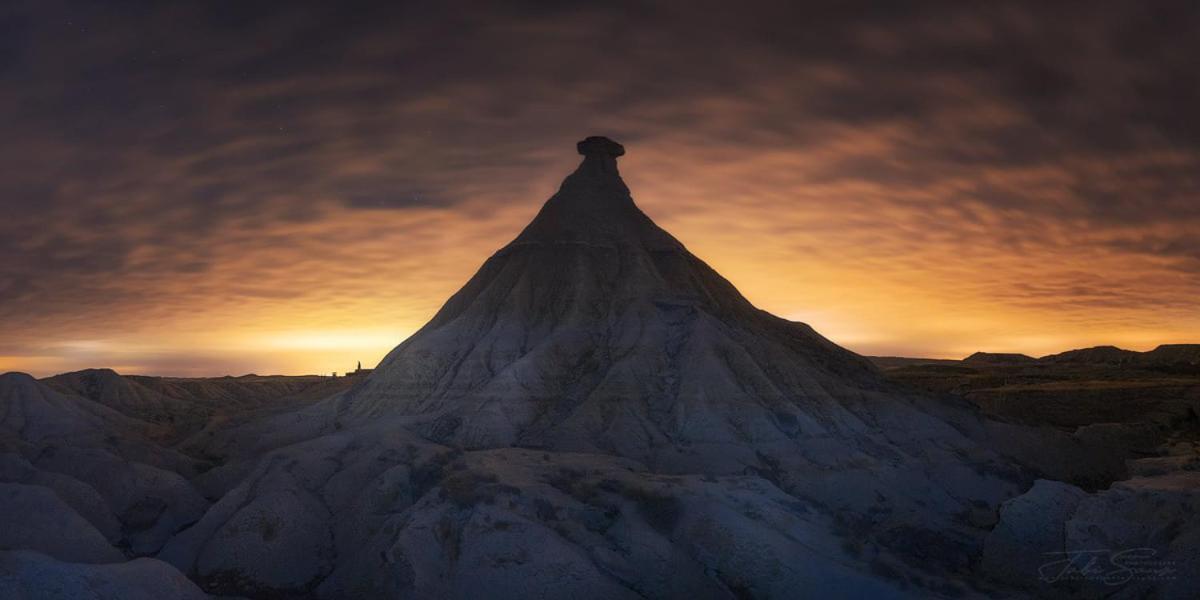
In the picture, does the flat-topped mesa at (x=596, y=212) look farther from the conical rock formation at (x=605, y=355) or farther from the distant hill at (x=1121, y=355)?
the distant hill at (x=1121, y=355)

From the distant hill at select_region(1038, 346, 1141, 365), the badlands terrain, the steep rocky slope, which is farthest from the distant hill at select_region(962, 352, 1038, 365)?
the steep rocky slope

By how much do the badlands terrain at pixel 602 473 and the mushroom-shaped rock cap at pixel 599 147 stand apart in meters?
0.26

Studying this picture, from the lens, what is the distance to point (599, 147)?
69.6 m

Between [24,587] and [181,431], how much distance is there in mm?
54451

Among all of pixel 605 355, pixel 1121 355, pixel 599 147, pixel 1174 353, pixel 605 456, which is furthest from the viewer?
pixel 1121 355

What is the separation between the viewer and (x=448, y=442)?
Result: 45.6 meters

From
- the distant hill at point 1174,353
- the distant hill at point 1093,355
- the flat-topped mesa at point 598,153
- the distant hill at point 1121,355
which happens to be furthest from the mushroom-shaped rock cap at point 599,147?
the distant hill at point 1093,355

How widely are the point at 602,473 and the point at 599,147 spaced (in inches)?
1636

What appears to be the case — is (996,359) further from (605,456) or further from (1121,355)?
(605,456)

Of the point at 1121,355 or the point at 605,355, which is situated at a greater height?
the point at 1121,355

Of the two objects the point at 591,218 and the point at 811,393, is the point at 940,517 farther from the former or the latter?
the point at 591,218

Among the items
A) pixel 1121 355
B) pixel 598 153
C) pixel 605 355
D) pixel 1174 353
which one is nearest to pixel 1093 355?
pixel 1121 355

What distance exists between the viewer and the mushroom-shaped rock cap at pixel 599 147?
69438mm

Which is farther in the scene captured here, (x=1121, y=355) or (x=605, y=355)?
(x=1121, y=355)
